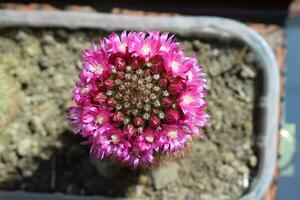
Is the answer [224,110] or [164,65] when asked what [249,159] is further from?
[164,65]

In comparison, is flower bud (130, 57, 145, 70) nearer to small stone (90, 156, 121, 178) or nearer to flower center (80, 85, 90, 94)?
flower center (80, 85, 90, 94)

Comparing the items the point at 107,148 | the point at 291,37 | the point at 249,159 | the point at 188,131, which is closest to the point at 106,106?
the point at 107,148

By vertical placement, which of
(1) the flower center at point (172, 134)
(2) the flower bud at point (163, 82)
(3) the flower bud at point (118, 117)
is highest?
(2) the flower bud at point (163, 82)

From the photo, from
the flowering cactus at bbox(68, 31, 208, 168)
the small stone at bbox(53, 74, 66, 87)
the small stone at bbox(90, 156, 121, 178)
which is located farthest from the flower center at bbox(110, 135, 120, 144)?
the small stone at bbox(53, 74, 66, 87)

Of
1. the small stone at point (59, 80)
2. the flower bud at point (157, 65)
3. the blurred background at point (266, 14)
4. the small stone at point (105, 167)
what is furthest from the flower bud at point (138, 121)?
the blurred background at point (266, 14)

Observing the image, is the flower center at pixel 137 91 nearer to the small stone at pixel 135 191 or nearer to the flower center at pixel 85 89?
the flower center at pixel 85 89

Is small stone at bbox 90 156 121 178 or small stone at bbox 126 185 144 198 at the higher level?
small stone at bbox 90 156 121 178

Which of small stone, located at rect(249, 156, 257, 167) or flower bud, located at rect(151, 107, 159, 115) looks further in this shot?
small stone, located at rect(249, 156, 257, 167)
